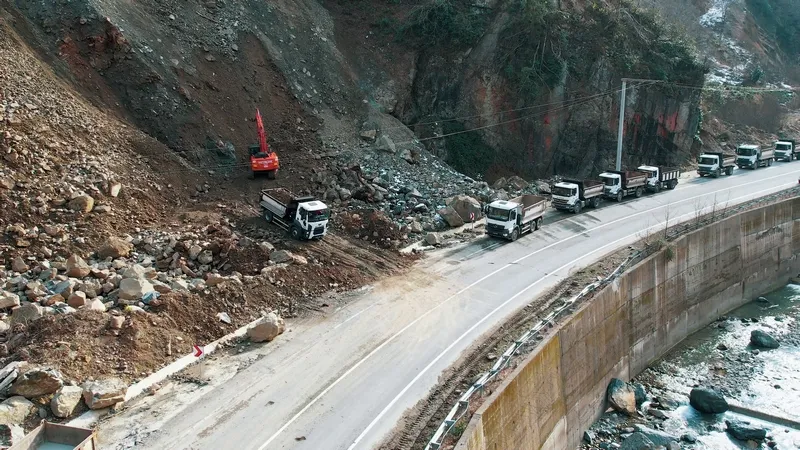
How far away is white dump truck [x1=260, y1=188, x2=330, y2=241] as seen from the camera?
2644 centimetres

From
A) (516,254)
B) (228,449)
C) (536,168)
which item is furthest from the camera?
(536,168)

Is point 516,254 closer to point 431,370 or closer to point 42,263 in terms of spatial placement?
point 431,370

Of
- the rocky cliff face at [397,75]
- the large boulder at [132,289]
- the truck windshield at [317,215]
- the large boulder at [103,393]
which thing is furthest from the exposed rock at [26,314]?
the rocky cliff face at [397,75]

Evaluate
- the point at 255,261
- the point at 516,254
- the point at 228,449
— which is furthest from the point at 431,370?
the point at 516,254

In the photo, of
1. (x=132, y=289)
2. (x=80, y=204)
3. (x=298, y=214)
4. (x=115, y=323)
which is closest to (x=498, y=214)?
(x=298, y=214)

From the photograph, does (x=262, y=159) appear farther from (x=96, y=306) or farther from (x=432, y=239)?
(x=96, y=306)

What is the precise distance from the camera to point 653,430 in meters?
23.5

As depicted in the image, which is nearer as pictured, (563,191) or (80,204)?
(80,204)

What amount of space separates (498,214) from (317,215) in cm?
843

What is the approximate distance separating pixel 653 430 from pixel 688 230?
12.0m

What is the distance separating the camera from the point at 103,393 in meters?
16.0

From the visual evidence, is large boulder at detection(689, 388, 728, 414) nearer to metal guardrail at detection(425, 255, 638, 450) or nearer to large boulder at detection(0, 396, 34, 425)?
metal guardrail at detection(425, 255, 638, 450)

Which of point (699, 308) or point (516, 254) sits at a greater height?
point (516, 254)

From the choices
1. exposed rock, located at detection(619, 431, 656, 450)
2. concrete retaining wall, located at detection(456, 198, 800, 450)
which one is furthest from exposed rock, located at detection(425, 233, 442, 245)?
exposed rock, located at detection(619, 431, 656, 450)
